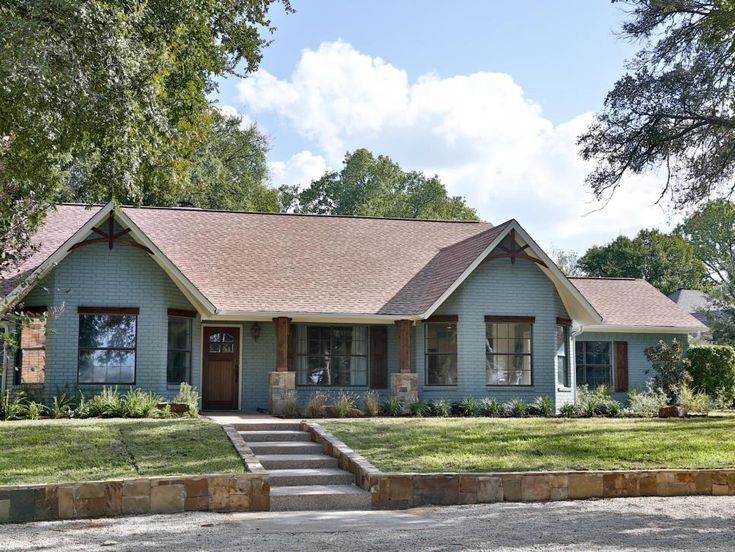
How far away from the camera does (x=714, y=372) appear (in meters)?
25.6

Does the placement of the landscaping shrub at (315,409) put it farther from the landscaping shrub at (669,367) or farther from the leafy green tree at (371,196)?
the leafy green tree at (371,196)

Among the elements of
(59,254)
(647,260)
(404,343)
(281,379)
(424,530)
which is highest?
(647,260)

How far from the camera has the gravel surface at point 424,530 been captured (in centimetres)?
912

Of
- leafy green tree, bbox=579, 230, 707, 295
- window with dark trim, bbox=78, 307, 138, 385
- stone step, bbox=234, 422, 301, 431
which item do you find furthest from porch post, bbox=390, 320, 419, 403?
leafy green tree, bbox=579, 230, 707, 295

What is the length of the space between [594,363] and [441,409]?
28.8 ft

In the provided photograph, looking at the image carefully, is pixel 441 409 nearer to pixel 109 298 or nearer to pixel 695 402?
pixel 695 402

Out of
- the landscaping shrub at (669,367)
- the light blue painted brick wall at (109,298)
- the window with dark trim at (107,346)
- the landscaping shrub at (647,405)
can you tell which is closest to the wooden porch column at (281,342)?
the light blue painted brick wall at (109,298)

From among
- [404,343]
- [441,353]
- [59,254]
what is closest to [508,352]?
[441,353]

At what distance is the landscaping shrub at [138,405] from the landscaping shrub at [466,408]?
6.86 m

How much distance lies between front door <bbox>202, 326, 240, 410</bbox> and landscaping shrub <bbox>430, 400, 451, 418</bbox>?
16.0ft

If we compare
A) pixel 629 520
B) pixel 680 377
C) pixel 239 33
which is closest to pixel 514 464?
pixel 629 520

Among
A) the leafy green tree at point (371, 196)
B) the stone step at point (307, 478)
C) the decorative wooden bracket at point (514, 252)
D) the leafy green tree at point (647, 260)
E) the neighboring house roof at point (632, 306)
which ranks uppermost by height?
the leafy green tree at point (371, 196)

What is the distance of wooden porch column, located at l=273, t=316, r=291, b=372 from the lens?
20609mm

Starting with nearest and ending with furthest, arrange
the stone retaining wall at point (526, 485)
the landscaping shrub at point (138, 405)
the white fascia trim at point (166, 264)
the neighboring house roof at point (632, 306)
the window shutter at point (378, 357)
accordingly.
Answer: the stone retaining wall at point (526, 485) < the landscaping shrub at point (138, 405) < the white fascia trim at point (166, 264) < the window shutter at point (378, 357) < the neighboring house roof at point (632, 306)
